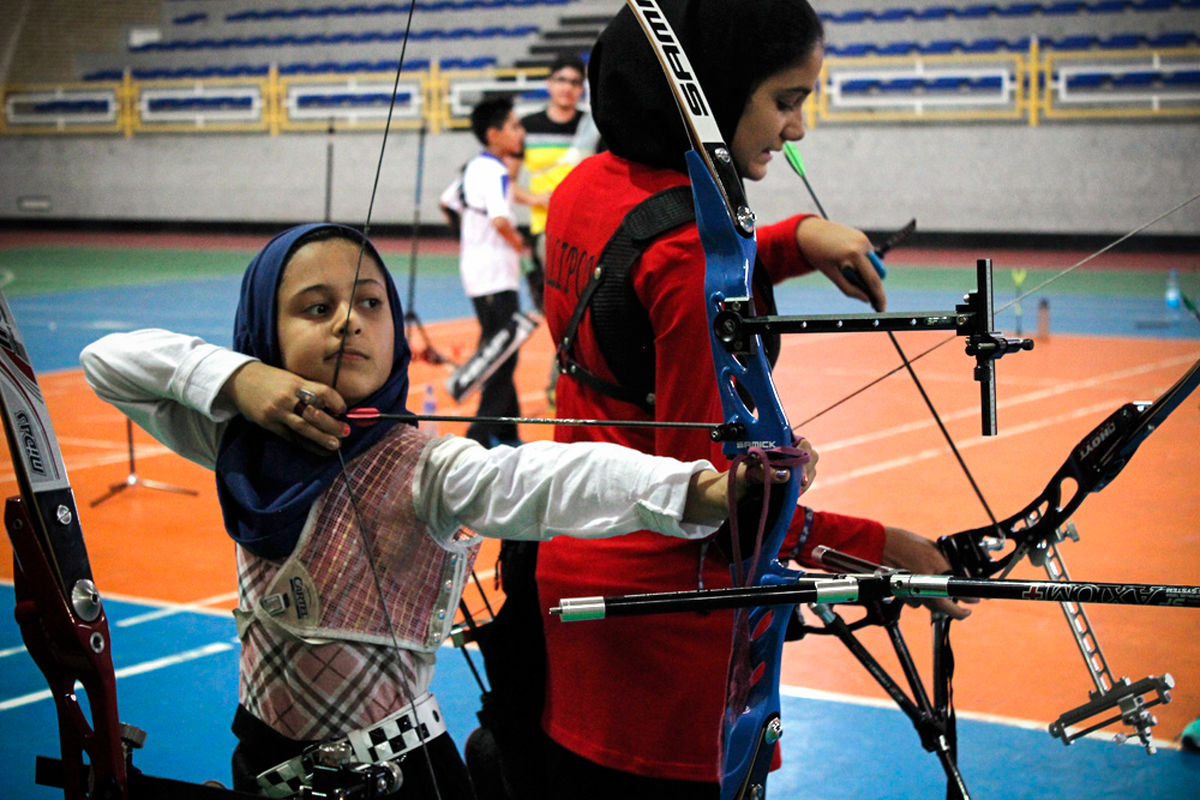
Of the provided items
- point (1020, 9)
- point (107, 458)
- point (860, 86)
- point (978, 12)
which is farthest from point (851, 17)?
point (107, 458)

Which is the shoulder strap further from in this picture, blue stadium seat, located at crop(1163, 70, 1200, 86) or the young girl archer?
blue stadium seat, located at crop(1163, 70, 1200, 86)

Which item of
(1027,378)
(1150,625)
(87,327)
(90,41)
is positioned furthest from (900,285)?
(90,41)

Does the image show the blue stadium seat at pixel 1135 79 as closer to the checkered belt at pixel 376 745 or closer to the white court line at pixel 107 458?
the white court line at pixel 107 458

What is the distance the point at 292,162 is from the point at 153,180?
2.55 metres

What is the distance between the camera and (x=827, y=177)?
1625 cm

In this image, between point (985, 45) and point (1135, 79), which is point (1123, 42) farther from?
point (985, 45)

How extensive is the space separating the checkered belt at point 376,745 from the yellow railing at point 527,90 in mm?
13403

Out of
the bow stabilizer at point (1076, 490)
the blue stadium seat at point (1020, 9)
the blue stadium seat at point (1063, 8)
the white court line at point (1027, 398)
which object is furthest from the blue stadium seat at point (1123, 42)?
the bow stabilizer at point (1076, 490)

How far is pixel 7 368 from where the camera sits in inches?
66.1

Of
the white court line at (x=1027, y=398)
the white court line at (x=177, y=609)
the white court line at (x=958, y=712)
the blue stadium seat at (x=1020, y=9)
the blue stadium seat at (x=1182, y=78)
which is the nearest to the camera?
the white court line at (x=958, y=712)

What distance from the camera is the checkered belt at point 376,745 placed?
5.36ft

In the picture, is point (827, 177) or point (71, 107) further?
point (71, 107)

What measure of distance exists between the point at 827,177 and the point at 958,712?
536 inches

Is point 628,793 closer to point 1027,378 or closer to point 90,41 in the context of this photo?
point 1027,378
